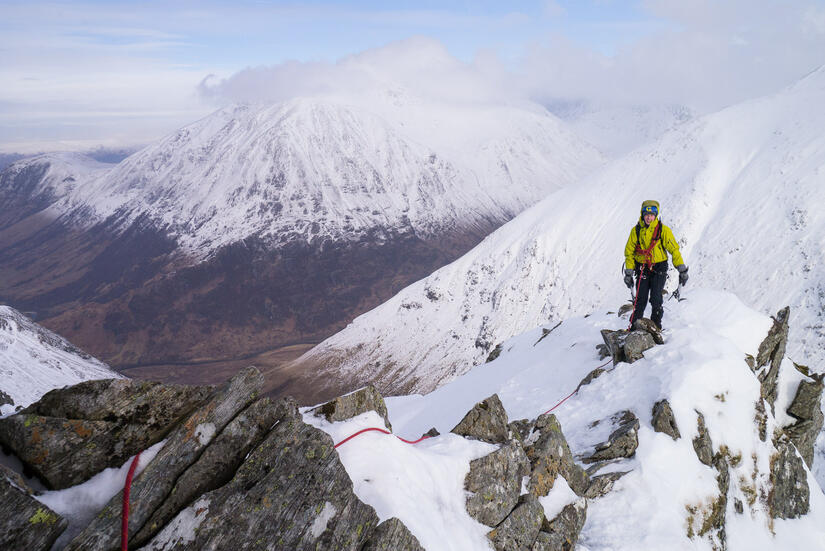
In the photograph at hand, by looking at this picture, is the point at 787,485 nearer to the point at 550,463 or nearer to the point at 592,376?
the point at 592,376

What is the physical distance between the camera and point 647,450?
12.8 meters

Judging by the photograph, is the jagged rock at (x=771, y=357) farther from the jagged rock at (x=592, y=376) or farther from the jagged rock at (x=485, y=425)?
the jagged rock at (x=485, y=425)

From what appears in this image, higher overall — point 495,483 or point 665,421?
point 495,483

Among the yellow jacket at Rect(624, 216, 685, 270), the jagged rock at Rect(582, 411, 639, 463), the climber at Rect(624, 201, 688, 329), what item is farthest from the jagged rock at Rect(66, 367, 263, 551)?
the yellow jacket at Rect(624, 216, 685, 270)

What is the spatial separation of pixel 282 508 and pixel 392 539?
1892 mm

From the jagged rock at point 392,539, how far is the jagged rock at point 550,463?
14.3 ft

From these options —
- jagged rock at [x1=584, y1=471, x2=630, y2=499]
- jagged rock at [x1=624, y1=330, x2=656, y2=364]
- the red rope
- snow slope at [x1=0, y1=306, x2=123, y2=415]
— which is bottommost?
snow slope at [x1=0, y1=306, x2=123, y2=415]

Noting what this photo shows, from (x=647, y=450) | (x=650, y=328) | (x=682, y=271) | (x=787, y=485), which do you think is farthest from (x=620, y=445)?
(x=682, y=271)

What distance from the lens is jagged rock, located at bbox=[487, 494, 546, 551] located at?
869cm

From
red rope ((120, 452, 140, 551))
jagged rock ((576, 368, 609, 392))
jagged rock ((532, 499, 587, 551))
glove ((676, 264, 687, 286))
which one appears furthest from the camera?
jagged rock ((576, 368, 609, 392))

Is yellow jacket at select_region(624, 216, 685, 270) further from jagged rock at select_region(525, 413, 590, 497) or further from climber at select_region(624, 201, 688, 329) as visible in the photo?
jagged rock at select_region(525, 413, 590, 497)

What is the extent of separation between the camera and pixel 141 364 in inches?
7628

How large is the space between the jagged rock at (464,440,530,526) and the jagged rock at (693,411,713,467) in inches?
274

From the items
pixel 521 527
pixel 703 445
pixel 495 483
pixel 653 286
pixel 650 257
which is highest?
pixel 650 257
